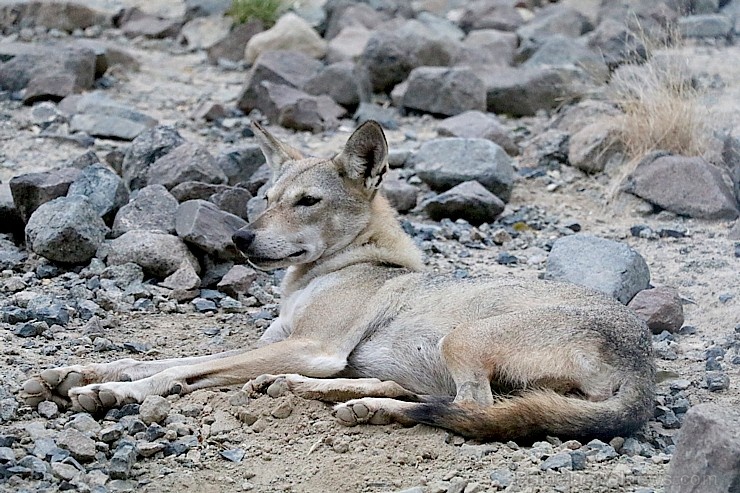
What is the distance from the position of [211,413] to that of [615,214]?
6.06m

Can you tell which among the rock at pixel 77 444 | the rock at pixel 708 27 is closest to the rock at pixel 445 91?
the rock at pixel 708 27

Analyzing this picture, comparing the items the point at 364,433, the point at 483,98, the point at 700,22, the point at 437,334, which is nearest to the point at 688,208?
the point at 483,98

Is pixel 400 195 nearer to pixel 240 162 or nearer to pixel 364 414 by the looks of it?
pixel 240 162

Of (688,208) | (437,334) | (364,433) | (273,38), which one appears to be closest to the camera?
(364,433)

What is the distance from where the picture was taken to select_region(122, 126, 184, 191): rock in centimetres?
1006

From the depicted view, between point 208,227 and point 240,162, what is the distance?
2.29m

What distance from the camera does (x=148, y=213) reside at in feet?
28.6

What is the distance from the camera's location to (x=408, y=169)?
37.5ft

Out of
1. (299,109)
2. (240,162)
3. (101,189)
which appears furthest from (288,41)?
(101,189)

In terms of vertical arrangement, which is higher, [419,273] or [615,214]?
[419,273]

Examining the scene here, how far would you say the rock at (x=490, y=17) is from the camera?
18594 millimetres

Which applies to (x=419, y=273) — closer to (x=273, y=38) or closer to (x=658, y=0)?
(x=273, y=38)

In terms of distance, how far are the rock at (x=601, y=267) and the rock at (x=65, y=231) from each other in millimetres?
3824

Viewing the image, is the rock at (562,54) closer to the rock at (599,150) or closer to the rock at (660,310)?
the rock at (599,150)
